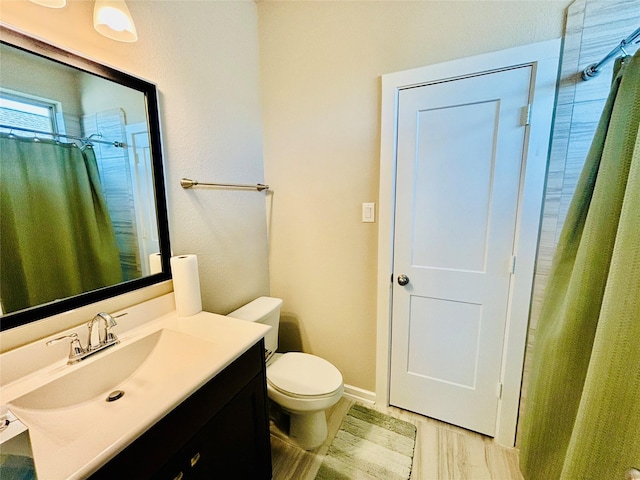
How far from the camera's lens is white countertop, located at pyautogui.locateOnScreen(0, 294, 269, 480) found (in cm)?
58

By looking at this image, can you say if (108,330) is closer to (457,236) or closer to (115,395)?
(115,395)

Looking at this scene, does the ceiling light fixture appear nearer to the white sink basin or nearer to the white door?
the white sink basin

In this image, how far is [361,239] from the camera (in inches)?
65.3

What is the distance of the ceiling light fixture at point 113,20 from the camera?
2.84 ft

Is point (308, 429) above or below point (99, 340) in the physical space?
below

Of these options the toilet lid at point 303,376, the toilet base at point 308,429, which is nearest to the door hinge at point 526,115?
the toilet lid at point 303,376

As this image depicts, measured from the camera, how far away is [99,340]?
958 millimetres

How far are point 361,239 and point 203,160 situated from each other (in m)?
1.01

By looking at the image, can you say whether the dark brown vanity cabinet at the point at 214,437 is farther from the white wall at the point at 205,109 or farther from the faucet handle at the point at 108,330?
the white wall at the point at 205,109

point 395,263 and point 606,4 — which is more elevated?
point 606,4

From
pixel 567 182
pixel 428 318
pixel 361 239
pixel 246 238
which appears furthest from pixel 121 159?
pixel 567 182

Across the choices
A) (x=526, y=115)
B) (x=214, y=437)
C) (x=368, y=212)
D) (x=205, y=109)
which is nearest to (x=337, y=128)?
(x=368, y=212)

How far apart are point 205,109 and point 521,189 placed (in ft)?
5.40

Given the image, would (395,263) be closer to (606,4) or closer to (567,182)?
(567,182)
